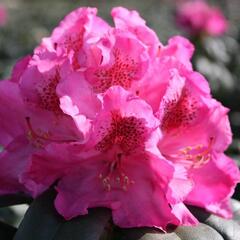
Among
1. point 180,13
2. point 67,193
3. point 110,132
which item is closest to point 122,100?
point 110,132

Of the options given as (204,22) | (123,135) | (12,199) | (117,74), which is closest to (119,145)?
(123,135)

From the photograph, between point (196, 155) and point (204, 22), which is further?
point (204, 22)

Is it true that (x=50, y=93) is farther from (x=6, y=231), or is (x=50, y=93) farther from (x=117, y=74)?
(x=6, y=231)

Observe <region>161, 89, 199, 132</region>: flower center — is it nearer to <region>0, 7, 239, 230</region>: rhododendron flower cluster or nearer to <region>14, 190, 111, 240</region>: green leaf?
<region>0, 7, 239, 230</region>: rhododendron flower cluster

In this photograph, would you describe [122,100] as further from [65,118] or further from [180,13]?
[180,13]

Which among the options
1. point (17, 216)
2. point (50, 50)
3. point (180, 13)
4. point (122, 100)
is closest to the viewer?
point (122, 100)

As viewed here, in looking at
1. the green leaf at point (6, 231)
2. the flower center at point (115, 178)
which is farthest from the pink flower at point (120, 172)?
the green leaf at point (6, 231)

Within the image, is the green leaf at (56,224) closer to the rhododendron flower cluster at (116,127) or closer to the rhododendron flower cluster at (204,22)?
the rhododendron flower cluster at (116,127)
